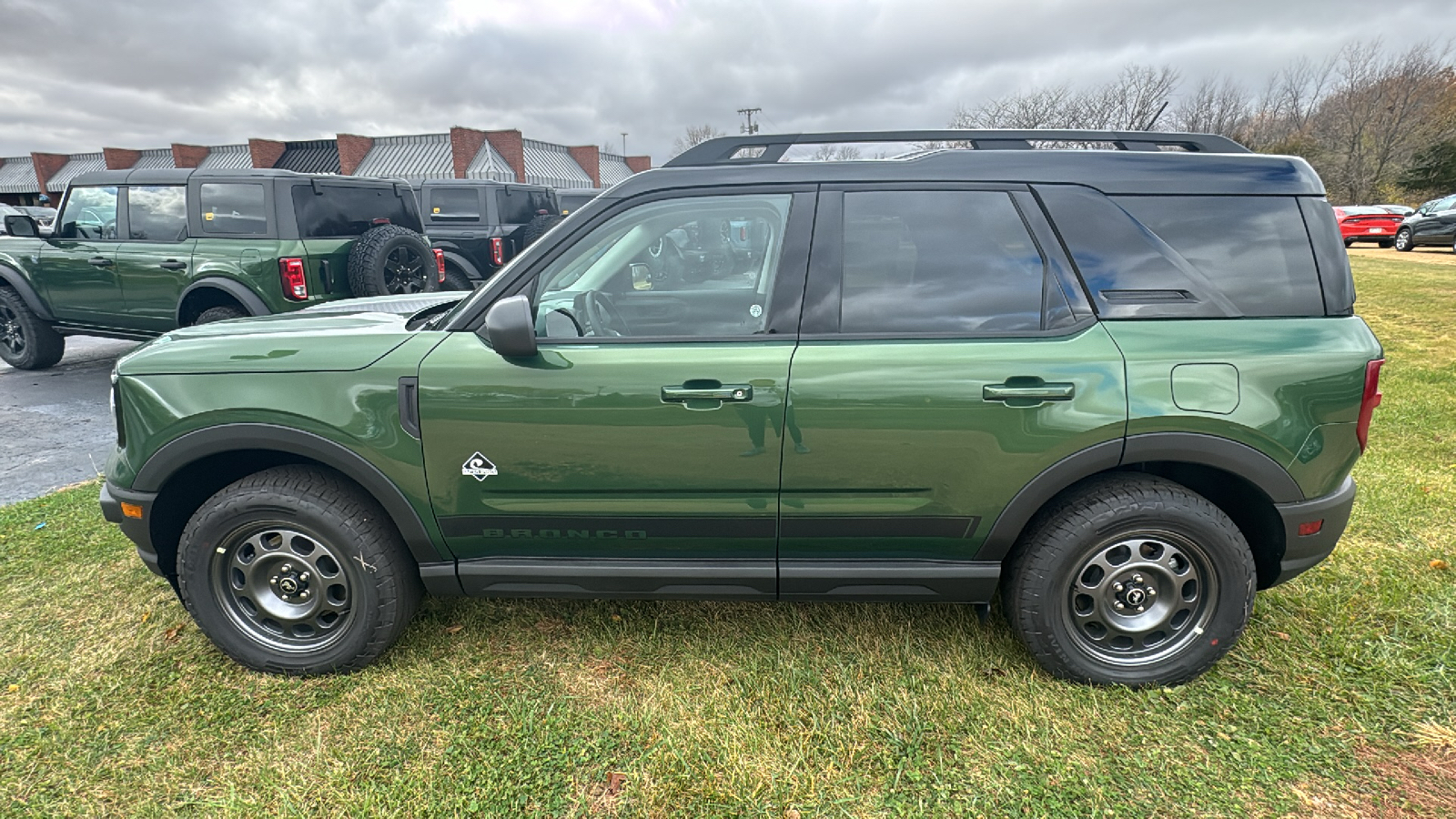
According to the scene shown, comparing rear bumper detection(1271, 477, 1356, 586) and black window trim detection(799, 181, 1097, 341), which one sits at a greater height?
black window trim detection(799, 181, 1097, 341)

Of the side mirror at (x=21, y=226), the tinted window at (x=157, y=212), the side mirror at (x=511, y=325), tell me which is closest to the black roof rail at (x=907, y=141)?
the side mirror at (x=511, y=325)

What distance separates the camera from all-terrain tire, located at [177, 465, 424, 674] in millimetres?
2512

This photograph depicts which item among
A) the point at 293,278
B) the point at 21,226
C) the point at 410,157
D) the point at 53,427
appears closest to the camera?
the point at 53,427

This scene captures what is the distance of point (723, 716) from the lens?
246 cm

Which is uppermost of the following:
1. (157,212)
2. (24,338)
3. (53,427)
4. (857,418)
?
(157,212)

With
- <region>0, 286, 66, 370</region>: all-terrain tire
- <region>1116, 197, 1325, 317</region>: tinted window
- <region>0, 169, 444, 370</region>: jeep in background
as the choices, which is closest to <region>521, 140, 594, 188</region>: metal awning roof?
<region>0, 286, 66, 370</region>: all-terrain tire

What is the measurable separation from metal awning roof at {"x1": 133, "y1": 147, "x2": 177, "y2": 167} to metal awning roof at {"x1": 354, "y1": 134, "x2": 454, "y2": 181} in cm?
1344

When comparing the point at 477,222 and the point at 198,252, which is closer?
the point at 198,252

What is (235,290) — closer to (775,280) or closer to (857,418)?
(775,280)

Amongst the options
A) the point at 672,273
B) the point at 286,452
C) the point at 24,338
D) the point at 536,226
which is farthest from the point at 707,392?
the point at 536,226

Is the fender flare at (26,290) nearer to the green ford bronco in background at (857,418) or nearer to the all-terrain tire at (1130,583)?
the green ford bronco in background at (857,418)

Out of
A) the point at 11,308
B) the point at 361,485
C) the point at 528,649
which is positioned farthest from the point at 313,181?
the point at 528,649

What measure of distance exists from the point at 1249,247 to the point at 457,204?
422 inches

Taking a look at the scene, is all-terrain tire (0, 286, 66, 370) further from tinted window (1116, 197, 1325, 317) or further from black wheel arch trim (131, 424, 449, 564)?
tinted window (1116, 197, 1325, 317)
